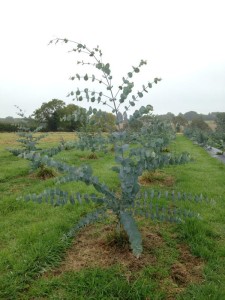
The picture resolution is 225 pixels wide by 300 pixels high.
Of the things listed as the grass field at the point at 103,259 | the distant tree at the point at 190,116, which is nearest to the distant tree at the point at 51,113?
the distant tree at the point at 190,116

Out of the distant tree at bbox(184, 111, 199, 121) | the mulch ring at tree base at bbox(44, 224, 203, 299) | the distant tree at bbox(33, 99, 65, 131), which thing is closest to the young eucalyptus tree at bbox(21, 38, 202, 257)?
the mulch ring at tree base at bbox(44, 224, 203, 299)

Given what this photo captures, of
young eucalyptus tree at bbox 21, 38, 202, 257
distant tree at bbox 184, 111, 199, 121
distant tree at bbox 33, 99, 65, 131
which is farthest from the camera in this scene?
distant tree at bbox 184, 111, 199, 121

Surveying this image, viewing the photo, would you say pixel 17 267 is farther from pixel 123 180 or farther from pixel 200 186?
pixel 200 186

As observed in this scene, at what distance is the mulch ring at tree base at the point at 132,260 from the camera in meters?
3.31

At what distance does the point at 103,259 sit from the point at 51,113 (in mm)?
52289

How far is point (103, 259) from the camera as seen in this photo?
3.66 metres

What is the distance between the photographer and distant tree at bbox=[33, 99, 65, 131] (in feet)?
171

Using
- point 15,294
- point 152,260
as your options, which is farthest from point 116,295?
point 15,294

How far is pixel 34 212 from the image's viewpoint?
5.40 meters

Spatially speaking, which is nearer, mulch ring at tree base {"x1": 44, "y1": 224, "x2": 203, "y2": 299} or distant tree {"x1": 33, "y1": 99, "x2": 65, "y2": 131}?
mulch ring at tree base {"x1": 44, "y1": 224, "x2": 203, "y2": 299}

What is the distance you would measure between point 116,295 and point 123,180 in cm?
125

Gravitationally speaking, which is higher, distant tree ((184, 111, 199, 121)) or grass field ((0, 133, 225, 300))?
distant tree ((184, 111, 199, 121))

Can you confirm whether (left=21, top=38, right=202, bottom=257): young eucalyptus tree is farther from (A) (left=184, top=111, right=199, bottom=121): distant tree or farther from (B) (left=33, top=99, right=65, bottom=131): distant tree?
(A) (left=184, top=111, right=199, bottom=121): distant tree

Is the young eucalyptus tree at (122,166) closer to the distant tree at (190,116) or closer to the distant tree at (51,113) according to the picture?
the distant tree at (51,113)
